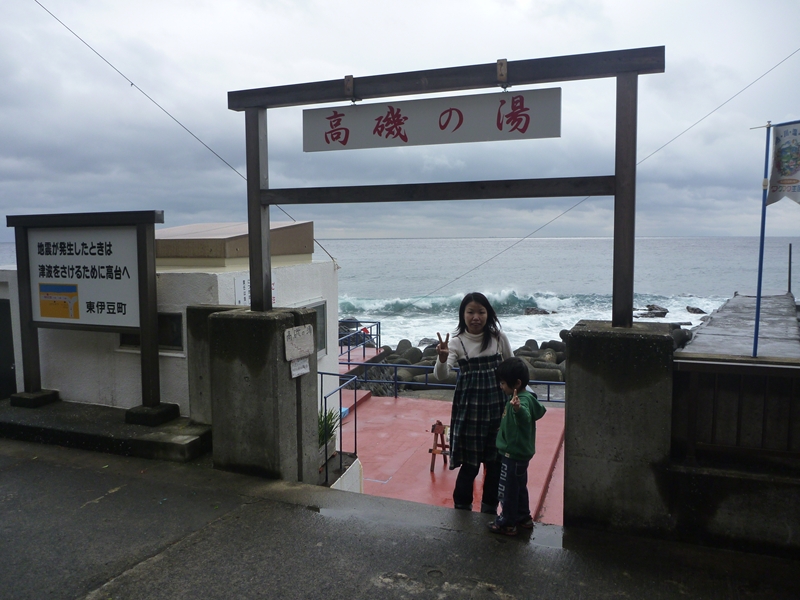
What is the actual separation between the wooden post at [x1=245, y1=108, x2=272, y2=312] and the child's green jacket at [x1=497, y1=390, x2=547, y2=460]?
2335 millimetres

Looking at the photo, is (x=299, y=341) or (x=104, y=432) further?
(x=104, y=432)

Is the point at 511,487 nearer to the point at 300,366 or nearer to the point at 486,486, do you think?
the point at 486,486

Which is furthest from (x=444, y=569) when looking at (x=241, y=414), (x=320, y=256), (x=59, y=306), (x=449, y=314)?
(x=449, y=314)

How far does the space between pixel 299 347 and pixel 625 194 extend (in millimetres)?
2786

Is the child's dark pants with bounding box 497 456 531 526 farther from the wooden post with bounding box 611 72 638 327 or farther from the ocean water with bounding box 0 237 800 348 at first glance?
the ocean water with bounding box 0 237 800 348

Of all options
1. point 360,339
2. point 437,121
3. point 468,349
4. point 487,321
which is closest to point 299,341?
point 468,349

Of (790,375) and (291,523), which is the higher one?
(790,375)

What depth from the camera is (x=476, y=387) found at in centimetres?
434

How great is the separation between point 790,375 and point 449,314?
1577 inches

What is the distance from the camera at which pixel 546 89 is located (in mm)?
4121

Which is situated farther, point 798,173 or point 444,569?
point 798,173

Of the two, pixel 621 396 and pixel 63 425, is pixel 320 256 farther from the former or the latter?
pixel 621 396

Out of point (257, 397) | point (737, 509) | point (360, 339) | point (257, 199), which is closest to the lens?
point (737, 509)

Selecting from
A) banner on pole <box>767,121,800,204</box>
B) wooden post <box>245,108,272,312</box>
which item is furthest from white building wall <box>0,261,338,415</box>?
banner on pole <box>767,121,800,204</box>
